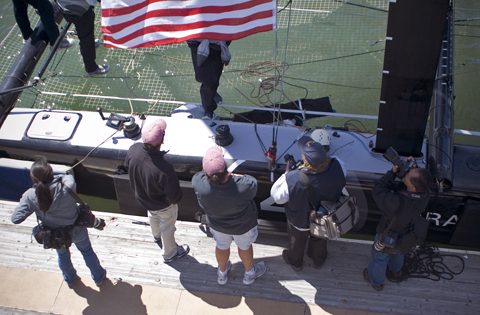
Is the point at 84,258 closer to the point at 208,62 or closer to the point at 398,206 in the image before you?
the point at 208,62

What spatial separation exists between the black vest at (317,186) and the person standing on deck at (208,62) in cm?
192

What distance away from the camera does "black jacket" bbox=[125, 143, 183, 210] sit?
2998 millimetres

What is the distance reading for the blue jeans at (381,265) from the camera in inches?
124

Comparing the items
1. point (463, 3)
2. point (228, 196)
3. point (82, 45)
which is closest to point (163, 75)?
point (82, 45)

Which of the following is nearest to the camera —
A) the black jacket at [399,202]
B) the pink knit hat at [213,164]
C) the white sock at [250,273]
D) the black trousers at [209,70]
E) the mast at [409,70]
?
the pink knit hat at [213,164]

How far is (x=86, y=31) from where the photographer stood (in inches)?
211

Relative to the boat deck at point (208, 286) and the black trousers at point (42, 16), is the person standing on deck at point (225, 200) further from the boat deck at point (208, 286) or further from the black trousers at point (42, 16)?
the black trousers at point (42, 16)

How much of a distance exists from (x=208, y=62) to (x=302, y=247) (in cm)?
229

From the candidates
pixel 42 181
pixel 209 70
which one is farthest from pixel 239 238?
pixel 209 70

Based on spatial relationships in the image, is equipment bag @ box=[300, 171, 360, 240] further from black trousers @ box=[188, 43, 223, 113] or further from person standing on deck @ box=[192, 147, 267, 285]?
black trousers @ box=[188, 43, 223, 113]

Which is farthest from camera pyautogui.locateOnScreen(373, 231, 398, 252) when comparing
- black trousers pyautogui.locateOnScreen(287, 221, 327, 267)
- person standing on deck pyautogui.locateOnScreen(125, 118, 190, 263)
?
person standing on deck pyautogui.locateOnScreen(125, 118, 190, 263)

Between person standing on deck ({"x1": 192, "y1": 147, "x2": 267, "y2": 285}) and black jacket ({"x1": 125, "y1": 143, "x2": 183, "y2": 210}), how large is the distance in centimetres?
27

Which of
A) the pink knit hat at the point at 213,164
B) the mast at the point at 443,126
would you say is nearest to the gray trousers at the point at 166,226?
the pink knit hat at the point at 213,164

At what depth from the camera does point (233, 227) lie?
2988mm
